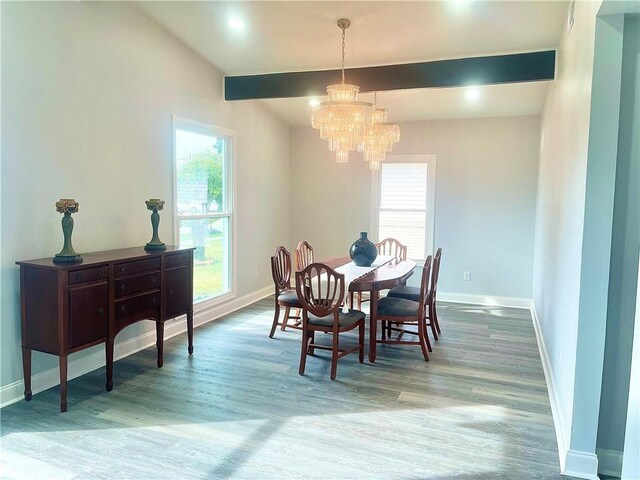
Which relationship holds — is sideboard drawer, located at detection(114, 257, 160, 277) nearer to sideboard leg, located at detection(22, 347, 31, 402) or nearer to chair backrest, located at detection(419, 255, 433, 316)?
sideboard leg, located at detection(22, 347, 31, 402)

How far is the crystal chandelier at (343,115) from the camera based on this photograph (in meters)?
3.79

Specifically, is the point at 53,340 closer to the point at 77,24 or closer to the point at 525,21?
the point at 77,24

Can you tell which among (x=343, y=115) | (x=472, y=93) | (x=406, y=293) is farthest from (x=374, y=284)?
(x=472, y=93)

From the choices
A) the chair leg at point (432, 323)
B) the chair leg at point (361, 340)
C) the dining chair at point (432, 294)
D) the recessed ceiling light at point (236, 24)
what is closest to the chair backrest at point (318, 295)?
the chair leg at point (361, 340)

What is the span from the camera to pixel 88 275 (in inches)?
120

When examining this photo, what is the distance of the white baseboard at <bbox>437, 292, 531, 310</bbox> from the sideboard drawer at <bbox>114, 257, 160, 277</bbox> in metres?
4.03

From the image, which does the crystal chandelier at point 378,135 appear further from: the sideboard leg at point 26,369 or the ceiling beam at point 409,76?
the sideboard leg at point 26,369

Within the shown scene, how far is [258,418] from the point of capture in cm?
291

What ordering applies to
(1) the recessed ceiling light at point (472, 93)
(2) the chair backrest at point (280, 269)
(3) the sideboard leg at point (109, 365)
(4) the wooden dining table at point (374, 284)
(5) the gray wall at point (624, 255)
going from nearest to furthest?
1. (5) the gray wall at point (624, 255)
2. (3) the sideboard leg at point (109, 365)
3. (4) the wooden dining table at point (374, 284)
4. (2) the chair backrest at point (280, 269)
5. (1) the recessed ceiling light at point (472, 93)

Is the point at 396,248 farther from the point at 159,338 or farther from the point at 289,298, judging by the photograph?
the point at 159,338

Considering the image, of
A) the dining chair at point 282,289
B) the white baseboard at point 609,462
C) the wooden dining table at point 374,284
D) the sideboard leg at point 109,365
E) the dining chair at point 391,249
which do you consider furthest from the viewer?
the dining chair at point 391,249

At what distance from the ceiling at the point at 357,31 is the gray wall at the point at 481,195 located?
97 cm

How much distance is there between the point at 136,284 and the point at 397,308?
215cm

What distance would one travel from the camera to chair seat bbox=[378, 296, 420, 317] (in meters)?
3.94
